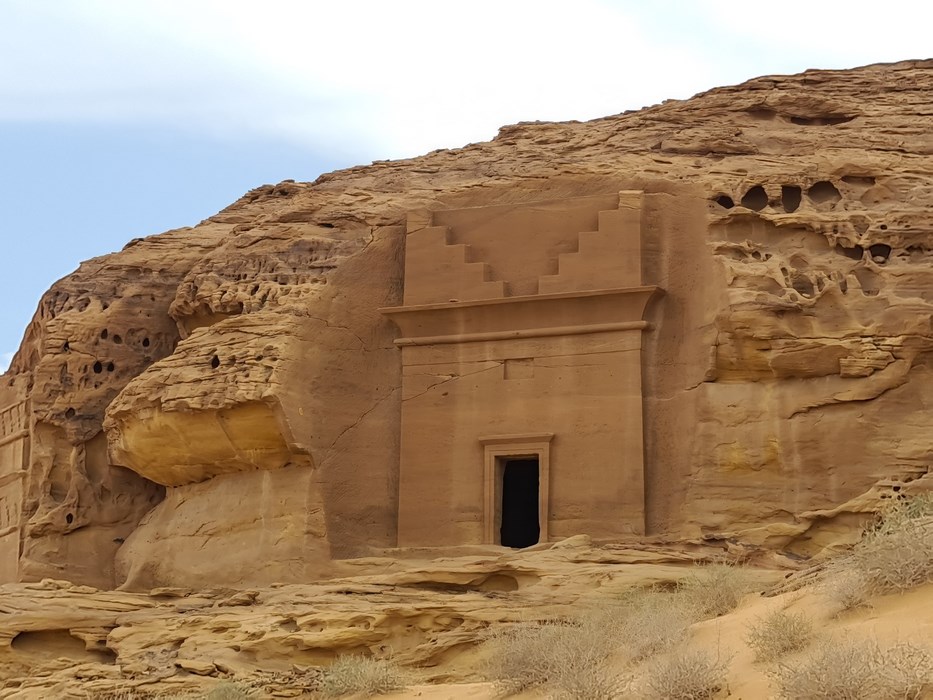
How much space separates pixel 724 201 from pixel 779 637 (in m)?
9.11

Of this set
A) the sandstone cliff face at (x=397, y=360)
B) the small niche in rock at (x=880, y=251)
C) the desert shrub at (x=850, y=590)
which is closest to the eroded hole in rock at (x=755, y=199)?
the sandstone cliff face at (x=397, y=360)

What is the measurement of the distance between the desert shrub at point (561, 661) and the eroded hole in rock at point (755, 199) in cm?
→ 686

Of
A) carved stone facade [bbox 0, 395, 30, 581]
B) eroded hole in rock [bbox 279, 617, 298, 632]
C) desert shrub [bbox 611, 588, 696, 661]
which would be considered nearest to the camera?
desert shrub [bbox 611, 588, 696, 661]

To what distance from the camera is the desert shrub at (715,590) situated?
41.2 ft

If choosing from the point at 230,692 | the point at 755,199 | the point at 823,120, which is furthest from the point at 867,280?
the point at 230,692

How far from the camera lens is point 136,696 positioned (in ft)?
45.8

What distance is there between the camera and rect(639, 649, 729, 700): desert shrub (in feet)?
30.4

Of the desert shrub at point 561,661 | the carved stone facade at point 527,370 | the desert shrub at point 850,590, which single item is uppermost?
the carved stone facade at point 527,370

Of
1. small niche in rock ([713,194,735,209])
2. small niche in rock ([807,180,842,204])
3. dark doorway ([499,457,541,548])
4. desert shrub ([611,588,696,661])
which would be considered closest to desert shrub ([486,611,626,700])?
desert shrub ([611,588,696,661])

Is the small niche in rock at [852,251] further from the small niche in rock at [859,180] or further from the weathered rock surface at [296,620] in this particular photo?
the weathered rock surface at [296,620]

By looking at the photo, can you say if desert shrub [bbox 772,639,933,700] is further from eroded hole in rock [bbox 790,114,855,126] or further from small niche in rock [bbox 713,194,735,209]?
eroded hole in rock [bbox 790,114,855,126]

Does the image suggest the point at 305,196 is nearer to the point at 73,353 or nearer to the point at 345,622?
the point at 73,353

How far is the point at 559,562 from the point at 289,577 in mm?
3556

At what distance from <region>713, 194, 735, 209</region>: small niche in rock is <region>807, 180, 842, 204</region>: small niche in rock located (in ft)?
3.00
